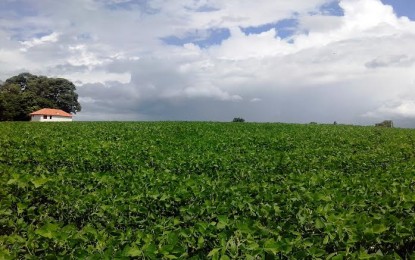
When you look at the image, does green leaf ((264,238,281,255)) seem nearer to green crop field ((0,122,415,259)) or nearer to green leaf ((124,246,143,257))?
green crop field ((0,122,415,259))

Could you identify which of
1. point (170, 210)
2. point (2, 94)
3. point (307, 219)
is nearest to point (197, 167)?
point (170, 210)

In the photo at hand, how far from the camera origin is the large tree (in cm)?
7850

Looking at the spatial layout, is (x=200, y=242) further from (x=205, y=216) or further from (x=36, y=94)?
(x=36, y=94)

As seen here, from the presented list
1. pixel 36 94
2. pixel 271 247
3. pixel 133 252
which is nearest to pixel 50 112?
pixel 36 94

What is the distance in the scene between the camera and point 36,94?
3644 inches

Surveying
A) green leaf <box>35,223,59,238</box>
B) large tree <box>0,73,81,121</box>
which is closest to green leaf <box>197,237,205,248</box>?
green leaf <box>35,223,59,238</box>

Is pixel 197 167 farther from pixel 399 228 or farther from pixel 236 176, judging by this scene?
pixel 399 228

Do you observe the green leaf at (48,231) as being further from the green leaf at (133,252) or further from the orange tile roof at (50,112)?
the orange tile roof at (50,112)

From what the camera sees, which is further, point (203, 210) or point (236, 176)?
point (236, 176)

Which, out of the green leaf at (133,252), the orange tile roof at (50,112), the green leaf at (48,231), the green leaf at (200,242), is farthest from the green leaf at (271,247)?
the orange tile roof at (50,112)

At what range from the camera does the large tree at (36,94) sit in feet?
258

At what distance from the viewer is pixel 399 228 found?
13.7 feet

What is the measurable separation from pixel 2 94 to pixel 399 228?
8328 cm

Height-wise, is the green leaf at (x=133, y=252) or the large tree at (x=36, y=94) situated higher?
the large tree at (x=36, y=94)
